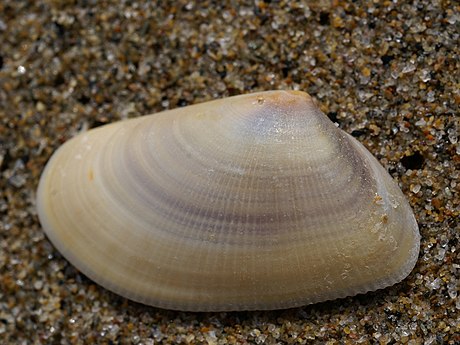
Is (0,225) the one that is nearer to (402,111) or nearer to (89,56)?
(89,56)

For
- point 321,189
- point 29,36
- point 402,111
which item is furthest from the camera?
point 29,36

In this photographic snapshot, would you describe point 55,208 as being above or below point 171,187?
below

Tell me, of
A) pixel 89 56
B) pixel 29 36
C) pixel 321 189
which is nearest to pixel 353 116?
pixel 321 189

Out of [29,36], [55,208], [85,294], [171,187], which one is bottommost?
[85,294]
